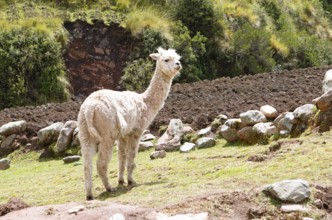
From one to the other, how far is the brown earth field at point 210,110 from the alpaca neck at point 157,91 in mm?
2668

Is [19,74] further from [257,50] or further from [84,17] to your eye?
[257,50]

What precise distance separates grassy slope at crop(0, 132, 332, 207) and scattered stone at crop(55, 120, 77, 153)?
142 cm

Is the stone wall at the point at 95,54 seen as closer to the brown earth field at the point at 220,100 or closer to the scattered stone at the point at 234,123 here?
the brown earth field at the point at 220,100

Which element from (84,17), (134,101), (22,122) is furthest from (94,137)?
(84,17)

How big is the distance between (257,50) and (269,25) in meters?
5.61

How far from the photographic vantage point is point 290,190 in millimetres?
6750

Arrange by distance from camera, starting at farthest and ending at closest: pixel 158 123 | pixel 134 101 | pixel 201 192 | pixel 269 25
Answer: pixel 269 25 → pixel 158 123 → pixel 134 101 → pixel 201 192

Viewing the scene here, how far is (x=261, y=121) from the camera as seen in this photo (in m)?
11.9

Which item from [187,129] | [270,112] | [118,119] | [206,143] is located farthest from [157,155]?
[118,119]

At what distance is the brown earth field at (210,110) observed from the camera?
6.75m

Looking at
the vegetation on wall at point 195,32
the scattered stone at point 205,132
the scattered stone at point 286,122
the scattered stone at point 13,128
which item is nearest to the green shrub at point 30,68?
the vegetation on wall at point 195,32

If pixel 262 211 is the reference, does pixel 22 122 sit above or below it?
below

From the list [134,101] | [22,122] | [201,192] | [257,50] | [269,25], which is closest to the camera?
[201,192]

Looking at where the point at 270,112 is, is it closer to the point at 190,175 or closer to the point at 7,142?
the point at 190,175
